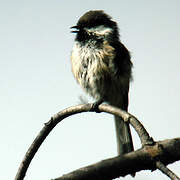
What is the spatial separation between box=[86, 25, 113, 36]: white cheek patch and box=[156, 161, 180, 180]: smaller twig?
341 cm

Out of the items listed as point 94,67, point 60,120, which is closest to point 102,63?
point 94,67

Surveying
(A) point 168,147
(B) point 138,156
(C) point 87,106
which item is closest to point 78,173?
(B) point 138,156

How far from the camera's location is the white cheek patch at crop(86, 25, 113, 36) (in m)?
5.20

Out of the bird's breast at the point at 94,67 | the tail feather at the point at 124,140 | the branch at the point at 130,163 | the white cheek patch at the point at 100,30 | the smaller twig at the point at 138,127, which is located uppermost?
the white cheek patch at the point at 100,30

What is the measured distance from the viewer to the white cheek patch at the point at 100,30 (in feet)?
17.1

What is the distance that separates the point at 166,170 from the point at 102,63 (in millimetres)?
3003

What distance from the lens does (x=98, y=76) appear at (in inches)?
187

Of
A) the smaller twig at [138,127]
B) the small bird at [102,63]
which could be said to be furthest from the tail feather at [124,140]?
the smaller twig at [138,127]

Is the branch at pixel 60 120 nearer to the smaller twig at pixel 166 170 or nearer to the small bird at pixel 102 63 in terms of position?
the smaller twig at pixel 166 170

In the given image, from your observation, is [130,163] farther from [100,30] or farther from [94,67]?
[100,30]

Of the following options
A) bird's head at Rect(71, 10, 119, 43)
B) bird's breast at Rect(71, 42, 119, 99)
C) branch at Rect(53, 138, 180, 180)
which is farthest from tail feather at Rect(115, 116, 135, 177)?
branch at Rect(53, 138, 180, 180)

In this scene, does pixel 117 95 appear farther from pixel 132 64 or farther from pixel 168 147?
pixel 168 147

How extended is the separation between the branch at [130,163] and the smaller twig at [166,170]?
0.04 metres

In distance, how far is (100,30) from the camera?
5.26m
